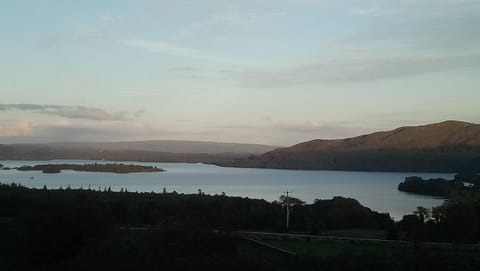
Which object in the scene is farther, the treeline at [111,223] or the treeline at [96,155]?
the treeline at [96,155]

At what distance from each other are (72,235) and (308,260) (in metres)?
7.27

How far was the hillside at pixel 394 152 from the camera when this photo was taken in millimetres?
99500

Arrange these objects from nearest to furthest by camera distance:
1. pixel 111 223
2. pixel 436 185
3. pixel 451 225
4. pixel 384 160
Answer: pixel 111 223
pixel 451 225
pixel 436 185
pixel 384 160

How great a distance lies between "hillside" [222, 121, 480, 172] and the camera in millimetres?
99500

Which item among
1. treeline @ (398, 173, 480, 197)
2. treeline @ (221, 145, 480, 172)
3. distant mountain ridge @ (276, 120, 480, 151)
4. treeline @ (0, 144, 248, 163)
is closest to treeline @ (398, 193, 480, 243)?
treeline @ (398, 173, 480, 197)

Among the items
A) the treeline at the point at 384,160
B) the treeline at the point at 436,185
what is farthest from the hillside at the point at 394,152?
the treeline at the point at 436,185

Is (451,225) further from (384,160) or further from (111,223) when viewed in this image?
(384,160)

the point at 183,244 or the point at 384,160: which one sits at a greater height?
the point at 384,160

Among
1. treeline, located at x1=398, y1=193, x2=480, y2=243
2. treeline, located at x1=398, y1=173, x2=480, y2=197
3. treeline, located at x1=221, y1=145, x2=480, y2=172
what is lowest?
treeline, located at x1=398, y1=193, x2=480, y2=243

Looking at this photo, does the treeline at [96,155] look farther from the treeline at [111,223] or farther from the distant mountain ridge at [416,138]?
the treeline at [111,223]

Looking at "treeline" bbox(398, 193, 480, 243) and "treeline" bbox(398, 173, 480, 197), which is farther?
"treeline" bbox(398, 173, 480, 197)

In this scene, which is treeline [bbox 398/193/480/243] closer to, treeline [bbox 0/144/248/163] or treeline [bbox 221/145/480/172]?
treeline [bbox 221/145/480/172]

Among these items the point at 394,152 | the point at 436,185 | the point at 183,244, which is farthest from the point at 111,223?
the point at 394,152

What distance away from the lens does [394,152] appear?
112 metres
